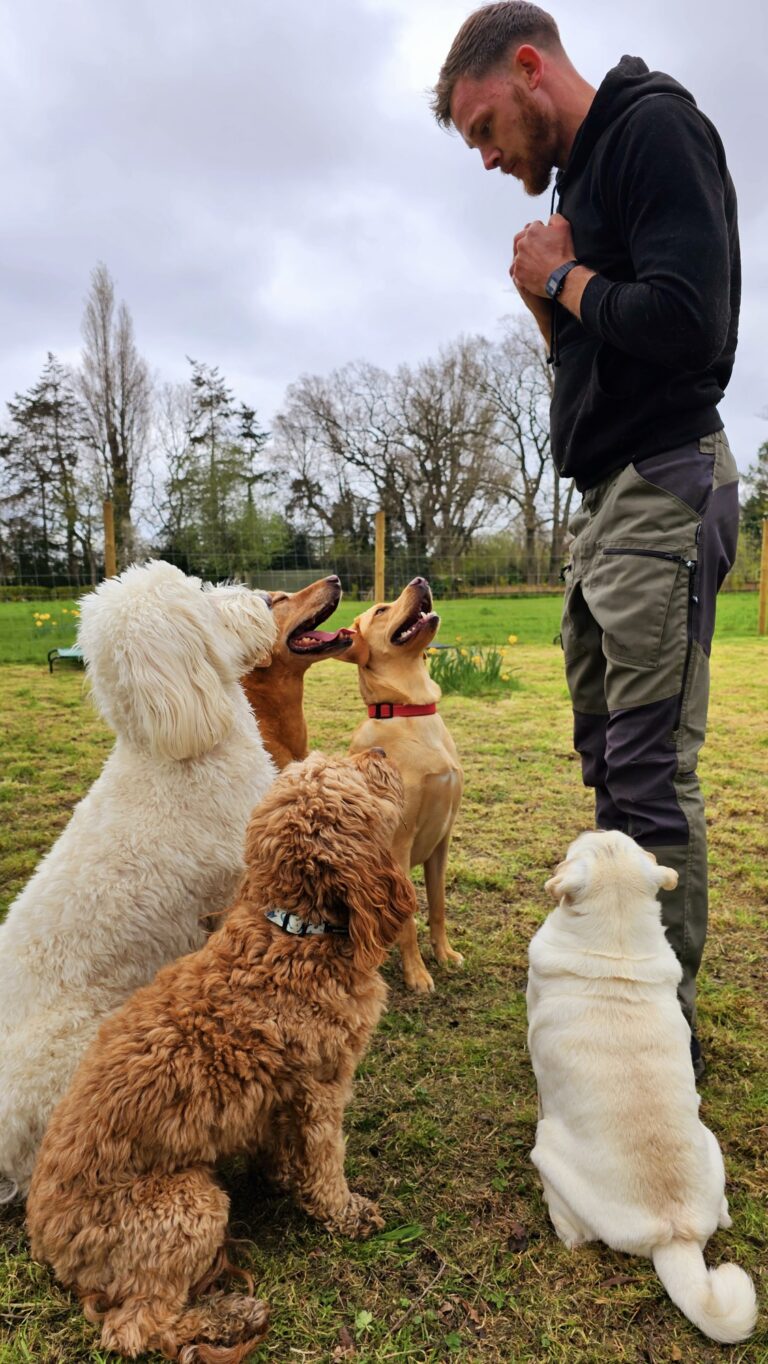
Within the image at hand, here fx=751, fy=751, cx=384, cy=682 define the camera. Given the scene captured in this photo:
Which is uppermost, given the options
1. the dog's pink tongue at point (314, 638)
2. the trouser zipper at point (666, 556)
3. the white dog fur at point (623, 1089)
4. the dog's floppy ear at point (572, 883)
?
the trouser zipper at point (666, 556)

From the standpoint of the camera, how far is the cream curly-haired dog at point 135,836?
206 centimetres

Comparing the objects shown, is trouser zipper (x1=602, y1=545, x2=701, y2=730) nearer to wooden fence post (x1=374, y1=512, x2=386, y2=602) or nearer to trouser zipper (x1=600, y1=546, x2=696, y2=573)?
trouser zipper (x1=600, y1=546, x2=696, y2=573)

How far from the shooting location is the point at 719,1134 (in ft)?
7.39

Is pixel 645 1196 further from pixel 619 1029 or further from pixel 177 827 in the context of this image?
pixel 177 827

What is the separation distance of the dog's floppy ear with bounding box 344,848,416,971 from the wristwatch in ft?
5.61

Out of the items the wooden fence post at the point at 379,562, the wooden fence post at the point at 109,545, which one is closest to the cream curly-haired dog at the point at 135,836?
the wooden fence post at the point at 109,545

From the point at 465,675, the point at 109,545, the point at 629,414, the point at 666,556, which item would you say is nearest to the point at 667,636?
the point at 666,556

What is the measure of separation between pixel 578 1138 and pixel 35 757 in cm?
588

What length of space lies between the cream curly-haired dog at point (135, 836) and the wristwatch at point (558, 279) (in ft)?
4.69

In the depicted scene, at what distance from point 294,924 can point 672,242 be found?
6.55 ft

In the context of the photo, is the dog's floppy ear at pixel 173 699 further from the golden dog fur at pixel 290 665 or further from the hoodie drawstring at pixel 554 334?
the hoodie drawstring at pixel 554 334

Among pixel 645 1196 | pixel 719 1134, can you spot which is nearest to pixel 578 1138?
pixel 645 1196

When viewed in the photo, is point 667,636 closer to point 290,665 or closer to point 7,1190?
point 290,665

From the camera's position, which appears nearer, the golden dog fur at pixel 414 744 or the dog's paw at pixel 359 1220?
the dog's paw at pixel 359 1220
